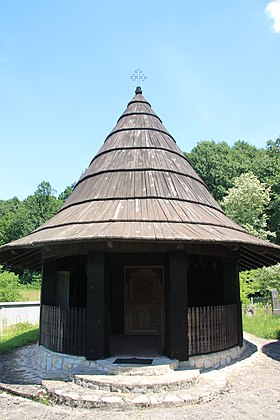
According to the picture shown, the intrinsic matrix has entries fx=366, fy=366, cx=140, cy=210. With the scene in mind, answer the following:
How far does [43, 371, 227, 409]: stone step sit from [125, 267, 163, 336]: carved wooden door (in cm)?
389

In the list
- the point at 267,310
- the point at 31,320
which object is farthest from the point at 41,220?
the point at 267,310

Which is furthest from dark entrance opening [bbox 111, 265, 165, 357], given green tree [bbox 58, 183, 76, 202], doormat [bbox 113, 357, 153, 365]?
green tree [bbox 58, 183, 76, 202]

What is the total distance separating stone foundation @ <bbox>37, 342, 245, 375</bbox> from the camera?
22.5 feet

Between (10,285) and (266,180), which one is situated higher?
(266,180)

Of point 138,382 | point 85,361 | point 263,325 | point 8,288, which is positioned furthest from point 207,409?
point 8,288

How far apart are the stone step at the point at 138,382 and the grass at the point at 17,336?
17.1 feet

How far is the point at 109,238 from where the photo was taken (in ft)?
20.6

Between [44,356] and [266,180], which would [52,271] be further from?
[266,180]

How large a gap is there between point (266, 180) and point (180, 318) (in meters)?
28.1

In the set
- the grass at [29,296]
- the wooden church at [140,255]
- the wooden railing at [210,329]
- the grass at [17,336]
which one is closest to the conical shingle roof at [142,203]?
the wooden church at [140,255]

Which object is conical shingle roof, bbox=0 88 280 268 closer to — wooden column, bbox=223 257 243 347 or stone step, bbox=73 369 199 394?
wooden column, bbox=223 257 243 347

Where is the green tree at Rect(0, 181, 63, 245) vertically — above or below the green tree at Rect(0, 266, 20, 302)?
above

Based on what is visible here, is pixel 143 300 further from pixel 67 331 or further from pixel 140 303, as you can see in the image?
pixel 67 331

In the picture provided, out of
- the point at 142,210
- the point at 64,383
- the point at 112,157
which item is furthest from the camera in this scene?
the point at 112,157
